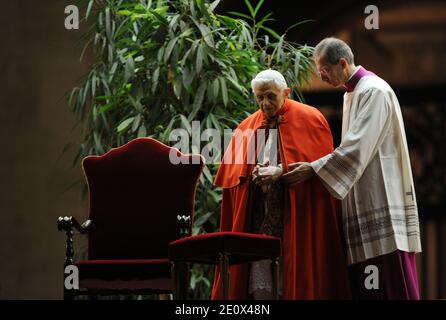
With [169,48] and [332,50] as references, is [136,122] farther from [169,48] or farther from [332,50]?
[332,50]

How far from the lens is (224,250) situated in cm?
482

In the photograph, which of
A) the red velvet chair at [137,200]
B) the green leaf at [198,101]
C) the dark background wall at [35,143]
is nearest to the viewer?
the red velvet chair at [137,200]

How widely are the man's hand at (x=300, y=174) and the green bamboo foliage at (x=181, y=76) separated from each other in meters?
1.13

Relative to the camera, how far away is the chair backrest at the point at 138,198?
5641mm

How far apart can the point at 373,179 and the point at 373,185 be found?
0.10 feet

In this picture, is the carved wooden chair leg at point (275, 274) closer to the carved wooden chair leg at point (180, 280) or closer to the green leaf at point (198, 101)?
the carved wooden chair leg at point (180, 280)

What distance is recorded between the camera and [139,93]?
→ 259 inches

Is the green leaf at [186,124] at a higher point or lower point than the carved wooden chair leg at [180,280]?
higher

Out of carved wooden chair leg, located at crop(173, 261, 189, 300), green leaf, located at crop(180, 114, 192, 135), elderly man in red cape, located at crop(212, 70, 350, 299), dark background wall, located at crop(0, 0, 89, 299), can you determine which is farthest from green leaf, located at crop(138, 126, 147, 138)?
carved wooden chair leg, located at crop(173, 261, 189, 300)

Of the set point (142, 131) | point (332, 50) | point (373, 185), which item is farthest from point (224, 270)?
point (142, 131)

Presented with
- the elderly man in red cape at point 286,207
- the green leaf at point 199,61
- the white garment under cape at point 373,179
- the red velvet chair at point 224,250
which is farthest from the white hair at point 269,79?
the green leaf at point 199,61

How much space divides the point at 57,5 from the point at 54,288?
6.67 ft

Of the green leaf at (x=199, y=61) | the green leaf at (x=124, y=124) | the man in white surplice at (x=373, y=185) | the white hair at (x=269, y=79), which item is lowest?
the man in white surplice at (x=373, y=185)
